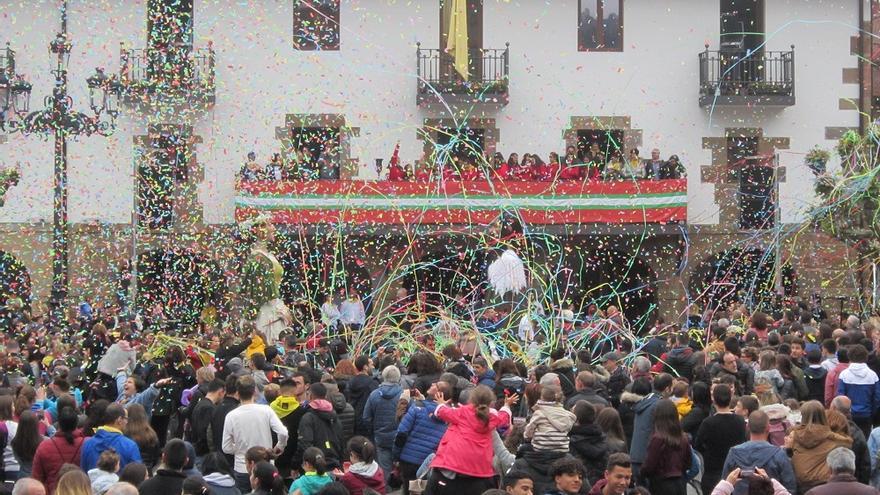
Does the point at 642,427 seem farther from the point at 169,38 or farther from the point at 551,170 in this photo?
the point at 169,38

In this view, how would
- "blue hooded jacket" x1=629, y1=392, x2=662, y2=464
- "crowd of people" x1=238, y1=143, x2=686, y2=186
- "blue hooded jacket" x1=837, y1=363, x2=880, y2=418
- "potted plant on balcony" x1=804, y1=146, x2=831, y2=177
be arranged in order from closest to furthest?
"blue hooded jacket" x1=629, y1=392, x2=662, y2=464
"blue hooded jacket" x1=837, y1=363, x2=880, y2=418
"potted plant on balcony" x1=804, y1=146, x2=831, y2=177
"crowd of people" x1=238, y1=143, x2=686, y2=186

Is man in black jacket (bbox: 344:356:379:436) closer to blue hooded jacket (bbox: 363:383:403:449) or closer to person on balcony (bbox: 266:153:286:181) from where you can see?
blue hooded jacket (bbox: 363:383:403:449)

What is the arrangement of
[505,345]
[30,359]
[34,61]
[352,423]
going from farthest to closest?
[34,61] → [505,345] → [30,359] → [352,423]

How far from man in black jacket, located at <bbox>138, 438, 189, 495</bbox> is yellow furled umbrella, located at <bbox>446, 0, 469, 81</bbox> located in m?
15.4

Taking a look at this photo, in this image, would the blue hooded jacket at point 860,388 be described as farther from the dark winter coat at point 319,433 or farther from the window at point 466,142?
the window at point 466,142

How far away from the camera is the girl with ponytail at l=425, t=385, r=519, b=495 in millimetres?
10070

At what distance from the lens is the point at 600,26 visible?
84.3 ft

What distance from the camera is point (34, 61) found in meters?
24.3

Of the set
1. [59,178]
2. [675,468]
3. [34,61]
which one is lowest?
[675,468]

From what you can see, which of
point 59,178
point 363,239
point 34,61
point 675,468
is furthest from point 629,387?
point 34,61

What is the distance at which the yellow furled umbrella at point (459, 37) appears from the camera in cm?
2394

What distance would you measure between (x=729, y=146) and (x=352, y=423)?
14.8 m

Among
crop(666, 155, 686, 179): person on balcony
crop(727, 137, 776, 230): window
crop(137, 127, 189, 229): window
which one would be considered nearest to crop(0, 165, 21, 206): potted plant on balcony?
crop(137, 127, 189, 229): window

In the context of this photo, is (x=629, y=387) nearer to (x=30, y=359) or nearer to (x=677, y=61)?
(x=30, y=359)
